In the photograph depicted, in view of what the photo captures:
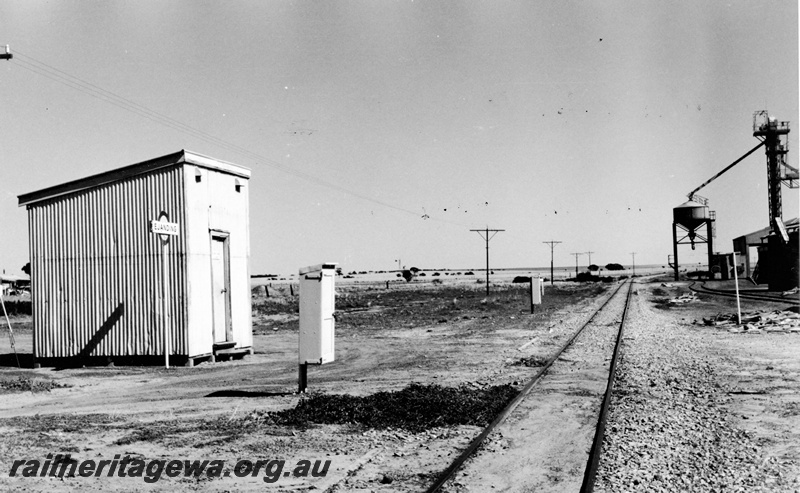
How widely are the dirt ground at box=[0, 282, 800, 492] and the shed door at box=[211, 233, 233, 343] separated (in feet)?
2.55

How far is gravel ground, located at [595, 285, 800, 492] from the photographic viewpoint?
582cm

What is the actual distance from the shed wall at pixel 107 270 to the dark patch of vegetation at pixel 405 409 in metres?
6.43

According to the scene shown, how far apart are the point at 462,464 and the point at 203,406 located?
4554 mm

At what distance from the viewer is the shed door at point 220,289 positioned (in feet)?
50.9

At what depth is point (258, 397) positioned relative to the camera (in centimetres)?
1002

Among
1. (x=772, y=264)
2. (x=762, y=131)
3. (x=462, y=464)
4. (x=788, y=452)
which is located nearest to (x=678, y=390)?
(x=788, y=452)

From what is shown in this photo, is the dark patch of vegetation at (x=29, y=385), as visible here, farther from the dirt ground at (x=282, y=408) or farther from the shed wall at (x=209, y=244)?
the shed wall at (x=209, y=244)

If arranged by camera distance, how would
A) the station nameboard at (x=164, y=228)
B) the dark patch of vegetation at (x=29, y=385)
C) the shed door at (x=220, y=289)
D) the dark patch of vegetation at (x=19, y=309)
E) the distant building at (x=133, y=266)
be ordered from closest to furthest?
the dark patch of vegetation at (x=29, y=385)
the station nameboard at (x=164, y=228)
the distant building at (x=133, y=266)
the shed door at (x=220, y=289)
the dark patch of vegetation at (x=19, y=309)

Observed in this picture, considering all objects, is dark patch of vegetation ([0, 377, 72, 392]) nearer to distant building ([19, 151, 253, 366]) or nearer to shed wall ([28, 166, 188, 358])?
distant building ([19, 151, 253, 366])

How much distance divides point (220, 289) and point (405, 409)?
27.2 feet

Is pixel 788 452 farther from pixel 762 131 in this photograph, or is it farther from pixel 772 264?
pixel 762 131

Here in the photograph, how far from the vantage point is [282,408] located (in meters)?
9.05

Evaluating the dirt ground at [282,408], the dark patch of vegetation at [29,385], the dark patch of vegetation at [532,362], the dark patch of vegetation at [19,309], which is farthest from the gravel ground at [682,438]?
the dark patch of vegetation at [19,309]

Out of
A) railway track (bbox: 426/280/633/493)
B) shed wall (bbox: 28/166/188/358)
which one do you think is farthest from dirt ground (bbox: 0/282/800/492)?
shed wall (bbox: 28/166/188/358)
